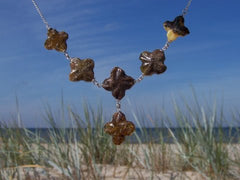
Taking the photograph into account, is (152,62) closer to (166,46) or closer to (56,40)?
(166,46)

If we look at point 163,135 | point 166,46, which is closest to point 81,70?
point 166,46

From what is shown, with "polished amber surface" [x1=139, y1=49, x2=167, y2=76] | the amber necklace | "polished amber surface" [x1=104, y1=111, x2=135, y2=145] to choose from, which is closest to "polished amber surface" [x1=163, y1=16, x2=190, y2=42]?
the amber necklace

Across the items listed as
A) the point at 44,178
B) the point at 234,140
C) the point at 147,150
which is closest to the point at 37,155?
the point at 44,178

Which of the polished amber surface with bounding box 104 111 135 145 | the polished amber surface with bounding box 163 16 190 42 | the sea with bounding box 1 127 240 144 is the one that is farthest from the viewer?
the sea with bounding box 1 127 240 144

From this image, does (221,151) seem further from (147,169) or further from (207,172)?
(147,169)

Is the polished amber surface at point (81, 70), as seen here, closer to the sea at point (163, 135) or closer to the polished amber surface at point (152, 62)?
the polished amber surface at point (152, 62)

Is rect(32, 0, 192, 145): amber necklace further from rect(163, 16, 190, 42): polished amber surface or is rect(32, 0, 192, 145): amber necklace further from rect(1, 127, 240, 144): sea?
rect(1, 127, 240, 144): sea
